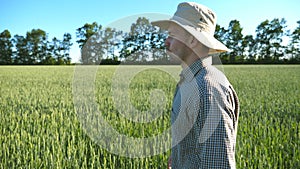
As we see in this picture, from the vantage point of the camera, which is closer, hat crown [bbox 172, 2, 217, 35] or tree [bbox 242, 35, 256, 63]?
hat crown [bbox 172, 2, 217, 35]

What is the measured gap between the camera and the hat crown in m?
1.52

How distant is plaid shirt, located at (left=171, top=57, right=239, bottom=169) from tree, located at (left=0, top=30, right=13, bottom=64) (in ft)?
201

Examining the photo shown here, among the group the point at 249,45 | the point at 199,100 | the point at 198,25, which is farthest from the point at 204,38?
the point at 249,45

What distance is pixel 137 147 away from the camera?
10.8 feet

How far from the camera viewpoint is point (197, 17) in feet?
5.01

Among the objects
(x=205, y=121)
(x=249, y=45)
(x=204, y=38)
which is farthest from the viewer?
(x=249, y=45)

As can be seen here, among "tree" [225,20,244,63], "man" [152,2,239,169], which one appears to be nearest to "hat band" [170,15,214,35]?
"man" [152,2,239,169]

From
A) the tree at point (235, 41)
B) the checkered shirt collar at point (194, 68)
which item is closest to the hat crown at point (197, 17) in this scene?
the checkered shirt collar at point (194, 68)

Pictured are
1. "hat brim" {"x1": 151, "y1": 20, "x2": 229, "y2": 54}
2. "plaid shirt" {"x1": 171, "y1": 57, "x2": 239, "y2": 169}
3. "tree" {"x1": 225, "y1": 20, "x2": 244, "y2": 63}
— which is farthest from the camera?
"tree" {"x1": 225, "y1": 20, "x2": 244, "y2": 63}

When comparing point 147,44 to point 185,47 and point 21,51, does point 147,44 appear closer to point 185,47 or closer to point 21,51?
point 185,47

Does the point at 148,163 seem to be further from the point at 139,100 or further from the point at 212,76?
the point at 139,100

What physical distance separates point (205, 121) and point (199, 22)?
506mm

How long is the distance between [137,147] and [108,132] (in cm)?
67

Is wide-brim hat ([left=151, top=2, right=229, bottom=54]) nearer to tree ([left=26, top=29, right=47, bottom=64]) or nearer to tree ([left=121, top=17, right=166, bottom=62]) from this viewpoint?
tree ([left=121, top=17, right=166, bottom=62])
